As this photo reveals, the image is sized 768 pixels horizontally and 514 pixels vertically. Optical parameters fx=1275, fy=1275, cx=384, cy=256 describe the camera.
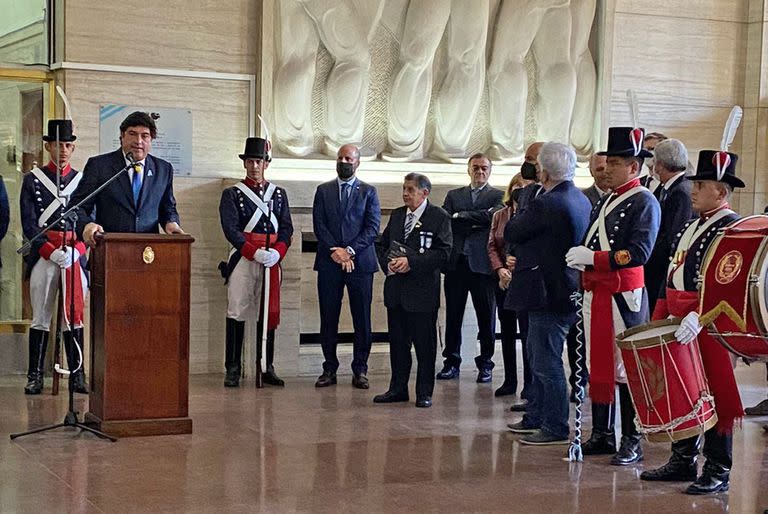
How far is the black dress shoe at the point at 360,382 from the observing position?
909 cm

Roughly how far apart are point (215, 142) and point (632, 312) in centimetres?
432

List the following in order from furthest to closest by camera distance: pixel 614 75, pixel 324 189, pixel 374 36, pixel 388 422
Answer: pixel 614 75, pixel 374 36, pixel 324 189, pixel 388 422

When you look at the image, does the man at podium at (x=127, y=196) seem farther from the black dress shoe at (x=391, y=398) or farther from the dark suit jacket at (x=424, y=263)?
the black dress shoe at (x=391, y=398)

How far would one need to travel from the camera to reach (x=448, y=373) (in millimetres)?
9703

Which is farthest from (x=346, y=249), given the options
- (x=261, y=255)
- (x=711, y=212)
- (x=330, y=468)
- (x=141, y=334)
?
(x=711, y=212)

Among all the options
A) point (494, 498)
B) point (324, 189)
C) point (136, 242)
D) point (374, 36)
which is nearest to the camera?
point (494, 498)

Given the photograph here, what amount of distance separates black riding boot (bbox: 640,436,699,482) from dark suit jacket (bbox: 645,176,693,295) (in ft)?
3.44

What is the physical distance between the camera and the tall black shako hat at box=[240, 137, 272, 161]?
30.0 feet

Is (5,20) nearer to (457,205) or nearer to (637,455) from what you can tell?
(457,205)

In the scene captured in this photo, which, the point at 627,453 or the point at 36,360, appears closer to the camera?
the point at 627,453

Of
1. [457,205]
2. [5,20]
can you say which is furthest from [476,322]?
[5,20]

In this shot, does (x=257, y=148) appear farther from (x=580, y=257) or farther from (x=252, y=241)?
(x=580, y=257)

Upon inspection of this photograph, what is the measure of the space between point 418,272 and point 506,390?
1.29 metres

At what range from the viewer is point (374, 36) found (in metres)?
10.4
